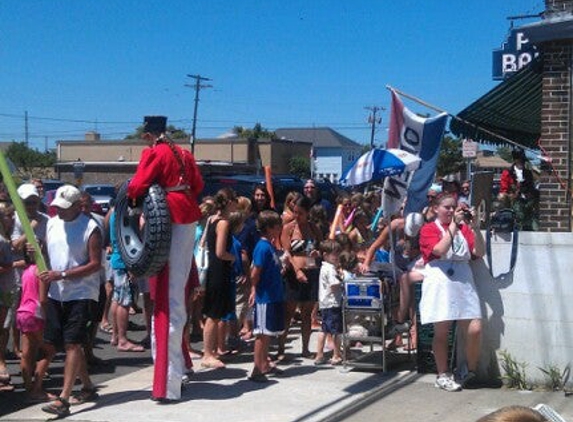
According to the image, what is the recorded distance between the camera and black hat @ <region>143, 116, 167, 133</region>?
7754mm

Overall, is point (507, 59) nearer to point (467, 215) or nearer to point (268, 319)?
point (467, 215)

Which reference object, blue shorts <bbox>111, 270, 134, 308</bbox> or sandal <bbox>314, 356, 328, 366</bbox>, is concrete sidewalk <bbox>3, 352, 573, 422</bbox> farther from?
blue shorts <bbox>111, 270, 134, 308</bbox>

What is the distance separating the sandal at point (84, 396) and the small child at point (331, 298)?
2.44 metres

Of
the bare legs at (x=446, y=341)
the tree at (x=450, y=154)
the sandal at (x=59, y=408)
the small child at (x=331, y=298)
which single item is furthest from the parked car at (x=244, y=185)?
the tree at (x=450, y=154)

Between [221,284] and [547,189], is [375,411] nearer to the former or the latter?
[221,284]

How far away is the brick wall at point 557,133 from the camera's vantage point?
32.7 feet

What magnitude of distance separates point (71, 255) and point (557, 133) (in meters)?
5.69

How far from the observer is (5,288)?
8102 millimetres

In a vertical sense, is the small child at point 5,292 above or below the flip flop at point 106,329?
above

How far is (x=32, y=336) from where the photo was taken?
7.77m

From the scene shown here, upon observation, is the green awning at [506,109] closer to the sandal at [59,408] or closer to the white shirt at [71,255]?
the white shirt at [71,255]

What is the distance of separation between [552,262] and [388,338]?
6.19 ft

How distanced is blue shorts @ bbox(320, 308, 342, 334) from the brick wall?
2.86 m

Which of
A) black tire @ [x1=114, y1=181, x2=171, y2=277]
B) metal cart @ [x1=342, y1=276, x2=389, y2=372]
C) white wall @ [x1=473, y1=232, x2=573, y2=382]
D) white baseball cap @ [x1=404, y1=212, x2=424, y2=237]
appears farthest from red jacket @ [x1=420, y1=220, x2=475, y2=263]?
black tire @ [x1=114, y1=181, x2=171, y2=277]
